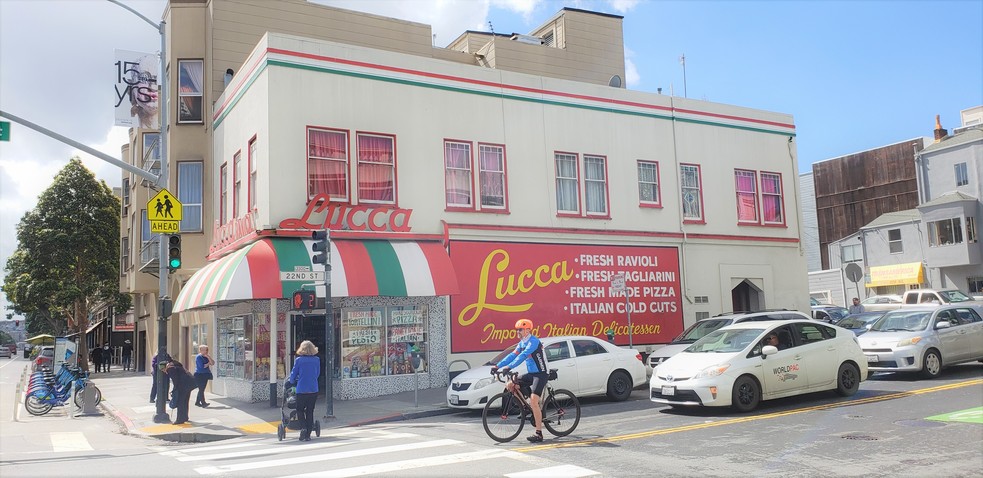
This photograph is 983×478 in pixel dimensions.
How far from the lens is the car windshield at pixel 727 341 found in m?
13.6

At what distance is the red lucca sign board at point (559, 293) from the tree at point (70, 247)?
30504 mm

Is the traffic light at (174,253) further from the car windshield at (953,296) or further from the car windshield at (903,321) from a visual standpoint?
the car windshield at (953,296)

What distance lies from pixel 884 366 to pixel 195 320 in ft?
68.1

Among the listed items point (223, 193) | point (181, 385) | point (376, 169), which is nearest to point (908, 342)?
point (376, 169)

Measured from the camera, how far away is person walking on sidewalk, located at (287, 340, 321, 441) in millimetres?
12695

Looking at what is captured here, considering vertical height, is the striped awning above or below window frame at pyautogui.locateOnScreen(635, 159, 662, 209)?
below

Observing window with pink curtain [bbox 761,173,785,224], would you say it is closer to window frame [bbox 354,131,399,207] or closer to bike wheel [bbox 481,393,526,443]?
window frame [bbox 354,131,399,207]

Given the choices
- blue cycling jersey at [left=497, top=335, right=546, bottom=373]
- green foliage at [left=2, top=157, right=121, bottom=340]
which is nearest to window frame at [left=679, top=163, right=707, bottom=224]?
blue cycling jersey at [left=497, top=335, right=546, bottom=373]

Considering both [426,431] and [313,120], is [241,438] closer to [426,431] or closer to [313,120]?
[426,431]

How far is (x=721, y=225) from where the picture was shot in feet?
83.9

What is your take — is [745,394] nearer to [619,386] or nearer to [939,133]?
[619,386]

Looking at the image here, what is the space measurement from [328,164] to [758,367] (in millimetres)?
11532

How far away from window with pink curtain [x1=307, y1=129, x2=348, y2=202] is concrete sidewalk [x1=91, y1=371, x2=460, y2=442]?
5.24 meters

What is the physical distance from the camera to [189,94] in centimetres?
2556
